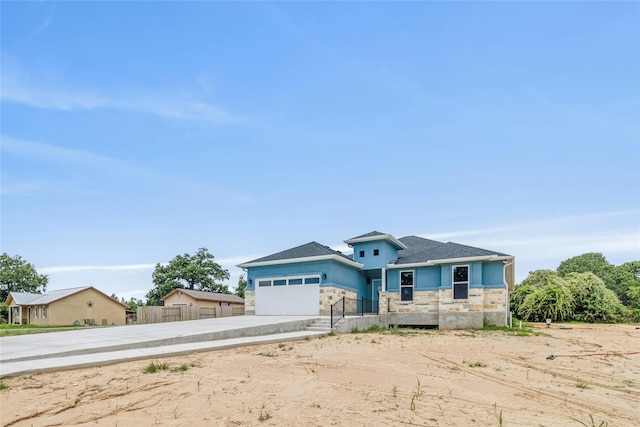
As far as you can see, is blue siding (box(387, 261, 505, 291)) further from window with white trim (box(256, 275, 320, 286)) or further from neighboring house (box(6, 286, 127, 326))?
neighboring house (box(6, 286, 127, 326))

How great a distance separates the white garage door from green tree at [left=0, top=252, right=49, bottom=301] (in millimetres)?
39275

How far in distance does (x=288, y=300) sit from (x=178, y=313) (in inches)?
290

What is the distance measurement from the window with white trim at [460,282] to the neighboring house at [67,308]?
29.6 meters

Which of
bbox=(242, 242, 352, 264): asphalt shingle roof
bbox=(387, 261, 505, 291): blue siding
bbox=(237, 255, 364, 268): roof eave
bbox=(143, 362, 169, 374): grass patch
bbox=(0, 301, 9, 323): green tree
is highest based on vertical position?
bbox=(242, 242, 352, 264): asphalt shingle roof

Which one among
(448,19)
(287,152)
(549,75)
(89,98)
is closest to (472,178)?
(549,75)

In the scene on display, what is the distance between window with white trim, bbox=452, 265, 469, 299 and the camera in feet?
61.3

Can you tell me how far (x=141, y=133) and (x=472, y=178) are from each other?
13057 mm

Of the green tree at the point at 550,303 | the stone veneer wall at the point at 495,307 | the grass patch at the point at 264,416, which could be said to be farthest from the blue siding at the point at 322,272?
the grass patch at the point at 264,416

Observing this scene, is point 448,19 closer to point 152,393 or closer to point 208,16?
point 208,16

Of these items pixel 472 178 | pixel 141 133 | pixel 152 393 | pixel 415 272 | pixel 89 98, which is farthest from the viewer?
pixel 415 272

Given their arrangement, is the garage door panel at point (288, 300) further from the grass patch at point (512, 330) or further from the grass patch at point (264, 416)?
the grass patch at point (264, 416)

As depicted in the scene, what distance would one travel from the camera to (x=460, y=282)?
18812mm

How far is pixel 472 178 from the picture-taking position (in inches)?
679

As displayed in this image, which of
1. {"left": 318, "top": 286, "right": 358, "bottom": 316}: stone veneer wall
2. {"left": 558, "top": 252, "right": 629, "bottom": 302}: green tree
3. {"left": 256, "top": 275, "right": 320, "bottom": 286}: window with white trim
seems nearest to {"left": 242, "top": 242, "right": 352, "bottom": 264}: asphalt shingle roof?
{"left": 256, "top": 275, "right": 320, "bottom": 286}: window with white trim
